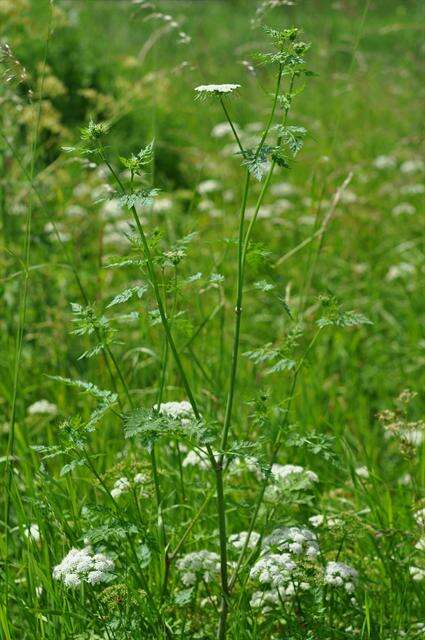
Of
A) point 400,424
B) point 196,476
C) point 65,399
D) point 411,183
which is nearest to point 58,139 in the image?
point 411,183

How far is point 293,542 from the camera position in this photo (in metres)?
1.95

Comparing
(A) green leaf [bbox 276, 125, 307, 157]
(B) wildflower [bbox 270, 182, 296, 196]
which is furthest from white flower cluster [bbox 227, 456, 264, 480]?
(B) wildflower [bbox 270, 182, 296, 196]

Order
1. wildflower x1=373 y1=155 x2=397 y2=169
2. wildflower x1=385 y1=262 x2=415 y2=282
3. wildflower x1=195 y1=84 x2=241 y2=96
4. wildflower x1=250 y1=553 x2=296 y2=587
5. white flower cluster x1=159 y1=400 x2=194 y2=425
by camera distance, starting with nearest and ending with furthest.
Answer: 1. wildflower x1=195 y1=84 x2=241 y2=96
2. wildflower x1=250 y1=553 x2=296 y2=587
3. white flower cluster x1=159 y1=400 x2=194 y2=425
4. wildflower x1=385 y1=262 x2=415 y2=282
5. wildflower x1=373 y1=155 x2=397 y2=169

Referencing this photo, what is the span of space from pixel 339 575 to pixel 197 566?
0.29 meters

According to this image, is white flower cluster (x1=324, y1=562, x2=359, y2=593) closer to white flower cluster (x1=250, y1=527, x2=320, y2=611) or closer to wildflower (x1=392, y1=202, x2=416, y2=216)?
white flower cluster (x1=250, y1=527, x2=320, y2=611)

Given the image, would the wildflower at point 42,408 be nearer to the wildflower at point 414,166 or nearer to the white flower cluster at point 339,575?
the white flower cluster at point 339,575

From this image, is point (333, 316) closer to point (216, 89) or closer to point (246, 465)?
point (246, 465)

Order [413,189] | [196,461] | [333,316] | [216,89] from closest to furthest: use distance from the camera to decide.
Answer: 1. [216,89]
2. [333,316]
3. [196,461]
4. [413,189]

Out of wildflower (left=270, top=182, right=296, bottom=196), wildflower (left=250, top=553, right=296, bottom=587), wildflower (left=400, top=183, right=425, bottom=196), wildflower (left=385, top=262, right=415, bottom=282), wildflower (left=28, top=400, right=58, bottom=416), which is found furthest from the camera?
wildflower (left=270, top=182, right=296, bottom=196)

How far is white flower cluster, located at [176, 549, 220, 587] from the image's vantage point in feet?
6.51

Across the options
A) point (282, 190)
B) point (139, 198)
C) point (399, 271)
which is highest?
point (139, 198)

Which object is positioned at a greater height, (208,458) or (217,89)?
(217,89)

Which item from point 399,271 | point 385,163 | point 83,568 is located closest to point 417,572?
point 83,568

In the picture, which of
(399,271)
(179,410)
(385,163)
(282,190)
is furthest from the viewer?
(385,163)
